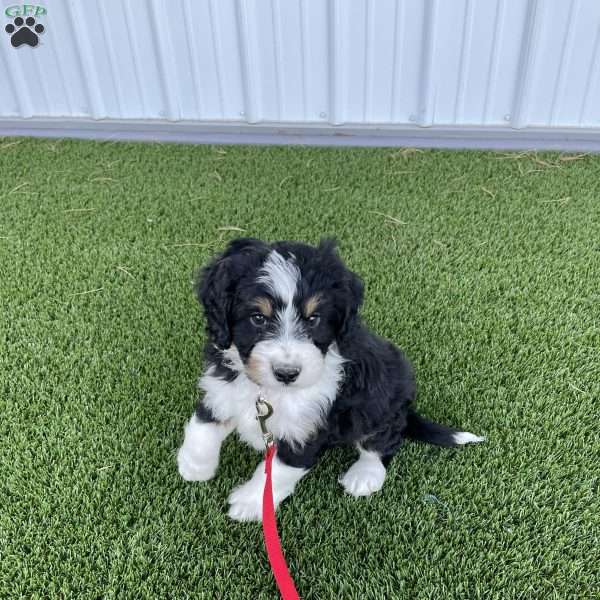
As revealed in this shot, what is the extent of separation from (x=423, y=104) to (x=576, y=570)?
382 cm

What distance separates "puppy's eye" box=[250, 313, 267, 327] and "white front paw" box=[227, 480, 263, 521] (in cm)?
67

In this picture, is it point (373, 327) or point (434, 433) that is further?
point (373, 327)

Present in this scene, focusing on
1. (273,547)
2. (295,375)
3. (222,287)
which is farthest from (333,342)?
(273,547)

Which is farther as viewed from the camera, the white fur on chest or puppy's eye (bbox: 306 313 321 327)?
the white fur on chest

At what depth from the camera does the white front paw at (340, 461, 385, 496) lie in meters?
2.21

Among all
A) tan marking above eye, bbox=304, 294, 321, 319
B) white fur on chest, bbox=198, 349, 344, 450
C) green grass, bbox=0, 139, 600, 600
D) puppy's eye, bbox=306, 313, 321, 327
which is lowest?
green grass, bbox=0, 139, 600, 600

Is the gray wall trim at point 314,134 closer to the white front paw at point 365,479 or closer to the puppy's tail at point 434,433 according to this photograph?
the puppy's tail at point 434,433

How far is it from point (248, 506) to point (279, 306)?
2.66ft

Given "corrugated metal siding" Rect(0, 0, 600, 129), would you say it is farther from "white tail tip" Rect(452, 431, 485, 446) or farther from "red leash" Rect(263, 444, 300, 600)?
"red leash" Rect(263, 444, 300, 600)

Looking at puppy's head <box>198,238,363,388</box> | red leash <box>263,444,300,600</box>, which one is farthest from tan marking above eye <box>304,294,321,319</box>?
red leash <box>263,444,300,600</box>

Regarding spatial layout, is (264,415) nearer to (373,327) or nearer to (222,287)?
(222,287)

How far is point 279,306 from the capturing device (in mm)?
1854

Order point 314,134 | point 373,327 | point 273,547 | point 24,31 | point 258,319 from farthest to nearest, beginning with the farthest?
point 314,134
point 24,31
point 373,327
point 258,319
point 273,547

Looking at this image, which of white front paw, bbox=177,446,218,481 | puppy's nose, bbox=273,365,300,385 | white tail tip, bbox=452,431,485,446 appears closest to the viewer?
puppy's nose, bbox=273,365,300,385
